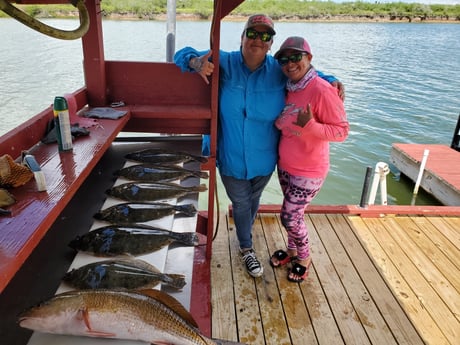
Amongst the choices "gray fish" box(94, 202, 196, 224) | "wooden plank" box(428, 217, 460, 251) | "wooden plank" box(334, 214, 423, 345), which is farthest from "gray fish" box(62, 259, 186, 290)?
"wooden plank" box(428, 217, 460, 251)

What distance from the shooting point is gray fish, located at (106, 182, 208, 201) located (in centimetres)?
255

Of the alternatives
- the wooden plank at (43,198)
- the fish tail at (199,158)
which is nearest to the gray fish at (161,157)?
the fish tail at (199,158)

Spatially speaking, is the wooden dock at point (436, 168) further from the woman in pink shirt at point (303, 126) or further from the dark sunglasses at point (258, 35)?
the dark sunglasses at point (258, 35)

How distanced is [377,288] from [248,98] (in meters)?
2.03

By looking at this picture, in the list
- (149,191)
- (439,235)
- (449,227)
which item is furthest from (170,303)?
(449,227)

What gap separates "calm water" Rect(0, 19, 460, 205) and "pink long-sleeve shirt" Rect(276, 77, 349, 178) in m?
5.68

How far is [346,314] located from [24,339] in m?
2.27

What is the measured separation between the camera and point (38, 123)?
7.00ft

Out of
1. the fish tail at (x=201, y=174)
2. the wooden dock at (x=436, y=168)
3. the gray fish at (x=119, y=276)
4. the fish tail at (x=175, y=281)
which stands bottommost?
the wooden dock at (x=436, y=168)

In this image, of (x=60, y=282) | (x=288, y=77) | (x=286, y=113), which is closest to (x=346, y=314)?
(x=286, y=113)

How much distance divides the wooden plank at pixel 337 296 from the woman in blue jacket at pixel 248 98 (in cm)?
118

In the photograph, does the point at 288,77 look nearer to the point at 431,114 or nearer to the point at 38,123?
the point at 38,123

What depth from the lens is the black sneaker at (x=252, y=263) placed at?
3.16 metres

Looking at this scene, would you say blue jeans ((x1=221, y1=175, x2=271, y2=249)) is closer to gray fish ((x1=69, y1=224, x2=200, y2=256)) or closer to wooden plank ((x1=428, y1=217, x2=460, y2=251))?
gray fish ((x1=69, y1=224, x2=200, y2=256))
